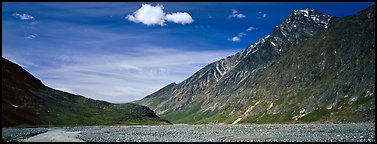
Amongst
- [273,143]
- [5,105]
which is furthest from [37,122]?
[273,143]

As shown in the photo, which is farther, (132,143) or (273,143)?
(132,143)

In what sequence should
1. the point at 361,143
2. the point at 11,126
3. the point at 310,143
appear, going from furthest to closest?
1. the point at 11,126
2. the point at 310,143
3. the point at 361,143

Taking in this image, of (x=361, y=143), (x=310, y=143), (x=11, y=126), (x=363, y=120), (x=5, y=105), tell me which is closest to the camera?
(x=361, y=143)

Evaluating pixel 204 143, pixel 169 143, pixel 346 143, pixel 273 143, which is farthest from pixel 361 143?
pixel 169 143

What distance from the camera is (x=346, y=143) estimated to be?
190 ft

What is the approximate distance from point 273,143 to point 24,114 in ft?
536

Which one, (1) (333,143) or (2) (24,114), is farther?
(2) (24,114)

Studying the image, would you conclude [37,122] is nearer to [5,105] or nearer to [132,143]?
[5,105]

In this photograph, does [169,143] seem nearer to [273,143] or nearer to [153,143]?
[153,143]

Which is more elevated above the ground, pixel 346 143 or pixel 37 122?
pixel 37 122

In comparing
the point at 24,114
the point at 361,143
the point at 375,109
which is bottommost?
the point at 361,143

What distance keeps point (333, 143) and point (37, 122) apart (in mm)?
169615

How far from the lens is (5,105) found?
7067 inches

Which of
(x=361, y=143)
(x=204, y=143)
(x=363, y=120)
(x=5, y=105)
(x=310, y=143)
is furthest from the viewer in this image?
(x=363, y=120)
